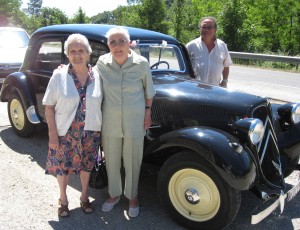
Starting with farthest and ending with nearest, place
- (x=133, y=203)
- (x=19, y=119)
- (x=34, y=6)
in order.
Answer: (x=34, y=6), (x=19, y=119), (x=133, y=203)

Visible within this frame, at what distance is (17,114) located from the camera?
5.27 m

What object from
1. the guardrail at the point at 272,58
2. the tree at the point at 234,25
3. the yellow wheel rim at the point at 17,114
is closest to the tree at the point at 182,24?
the tree at the point at 234,25

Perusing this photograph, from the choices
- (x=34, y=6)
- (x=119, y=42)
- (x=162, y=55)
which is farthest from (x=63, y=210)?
(x=34, y=6)

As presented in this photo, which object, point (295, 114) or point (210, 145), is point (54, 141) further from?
point (295, 114)

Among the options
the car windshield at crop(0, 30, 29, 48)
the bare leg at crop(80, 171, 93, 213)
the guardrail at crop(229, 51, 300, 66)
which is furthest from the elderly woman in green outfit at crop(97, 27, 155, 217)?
the guardrail at crop(229, 51, 300, 66)

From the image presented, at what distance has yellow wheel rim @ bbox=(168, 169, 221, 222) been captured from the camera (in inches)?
115

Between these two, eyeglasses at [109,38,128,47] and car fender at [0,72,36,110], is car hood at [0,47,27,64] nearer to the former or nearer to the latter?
car fender at [0,72,36,110]

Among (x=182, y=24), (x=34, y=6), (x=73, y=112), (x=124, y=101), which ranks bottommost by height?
(x=73, y=112)

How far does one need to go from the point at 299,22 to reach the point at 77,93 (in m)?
31.7

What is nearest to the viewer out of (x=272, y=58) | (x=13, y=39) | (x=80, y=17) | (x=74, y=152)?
(x=74, y=152)

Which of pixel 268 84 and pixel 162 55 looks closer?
pixel 162 55

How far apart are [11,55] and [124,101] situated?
7373 millimetres

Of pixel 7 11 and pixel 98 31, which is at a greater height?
pixel 7 11

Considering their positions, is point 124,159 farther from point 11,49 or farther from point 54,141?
point 11,49
